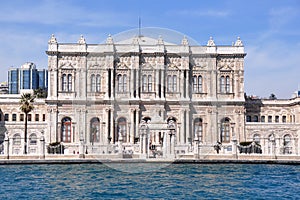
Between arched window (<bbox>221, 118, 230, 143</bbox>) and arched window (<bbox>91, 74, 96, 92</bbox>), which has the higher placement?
arched window (<bbox>91, 74, 96, 92</bbox>)

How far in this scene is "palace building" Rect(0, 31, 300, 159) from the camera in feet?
157

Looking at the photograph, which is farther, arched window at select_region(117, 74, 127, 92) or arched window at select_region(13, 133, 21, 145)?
arched window at select_region(117, 74, 127, 92)

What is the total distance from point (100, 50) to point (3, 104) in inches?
468

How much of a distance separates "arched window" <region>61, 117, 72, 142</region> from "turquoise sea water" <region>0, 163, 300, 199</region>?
1571 centimetres

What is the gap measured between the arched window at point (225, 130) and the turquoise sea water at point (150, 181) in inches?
651

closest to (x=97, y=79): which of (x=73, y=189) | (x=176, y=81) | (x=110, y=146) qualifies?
(x=176, y=81)

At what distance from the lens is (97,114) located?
48.3 m

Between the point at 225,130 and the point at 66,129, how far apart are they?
15363 mm

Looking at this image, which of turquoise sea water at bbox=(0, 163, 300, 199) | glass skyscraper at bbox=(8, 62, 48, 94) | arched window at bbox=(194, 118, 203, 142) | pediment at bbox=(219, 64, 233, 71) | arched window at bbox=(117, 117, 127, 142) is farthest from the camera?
glass skyscraper at bbox=(8, 62, 48, 94)

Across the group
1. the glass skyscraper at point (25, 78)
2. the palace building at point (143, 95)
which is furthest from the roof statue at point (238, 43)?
the glass skyscraper at point (25, 78)

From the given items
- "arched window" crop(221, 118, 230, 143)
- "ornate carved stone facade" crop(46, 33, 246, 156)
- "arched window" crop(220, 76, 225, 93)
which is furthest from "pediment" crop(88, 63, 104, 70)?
"arched window" crop(221, 118, 230, 143)

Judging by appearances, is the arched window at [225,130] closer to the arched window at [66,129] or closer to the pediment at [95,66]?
the pediment at [95,66]

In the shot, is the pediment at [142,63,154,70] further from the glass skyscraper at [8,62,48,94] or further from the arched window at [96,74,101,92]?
the glass skyscraper at [8,62,48,94]

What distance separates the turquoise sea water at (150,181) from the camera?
20.4 metres
